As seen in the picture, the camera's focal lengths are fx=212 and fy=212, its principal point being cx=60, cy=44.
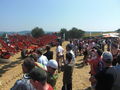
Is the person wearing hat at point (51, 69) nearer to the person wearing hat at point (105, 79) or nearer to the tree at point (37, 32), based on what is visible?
the person wearing hat at point (105, 79)

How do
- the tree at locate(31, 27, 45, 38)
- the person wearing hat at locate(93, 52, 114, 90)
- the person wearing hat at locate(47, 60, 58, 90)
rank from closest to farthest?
1. the person wearing hat at locate(93, 52, 114, 90)
2. the person wearing hat at locate(47, 60, 58, 90)
3. the tree at locate(31, 27, 45, 38)

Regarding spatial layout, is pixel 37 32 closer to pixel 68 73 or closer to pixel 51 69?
pixel 68 73

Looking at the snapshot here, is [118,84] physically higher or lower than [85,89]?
higher

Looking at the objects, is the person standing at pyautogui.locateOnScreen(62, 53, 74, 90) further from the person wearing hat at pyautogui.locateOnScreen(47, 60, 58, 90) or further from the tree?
the tree

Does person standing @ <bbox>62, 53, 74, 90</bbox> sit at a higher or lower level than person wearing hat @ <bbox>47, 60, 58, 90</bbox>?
lower

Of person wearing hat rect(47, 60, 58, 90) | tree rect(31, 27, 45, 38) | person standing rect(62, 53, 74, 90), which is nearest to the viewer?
person wearing hat rect(47, 60, 58, 90)

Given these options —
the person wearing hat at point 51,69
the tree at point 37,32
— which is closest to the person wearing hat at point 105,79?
the person wearing hat at point 51,69

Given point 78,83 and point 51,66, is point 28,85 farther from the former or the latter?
point 78,83

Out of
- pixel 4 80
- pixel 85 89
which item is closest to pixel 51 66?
pixel 85 89

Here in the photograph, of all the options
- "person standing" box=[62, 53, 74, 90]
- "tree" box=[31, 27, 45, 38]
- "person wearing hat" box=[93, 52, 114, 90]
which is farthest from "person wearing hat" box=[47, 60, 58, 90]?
"tree" box=[31, 27, 45, 38]

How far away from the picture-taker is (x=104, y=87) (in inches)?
153

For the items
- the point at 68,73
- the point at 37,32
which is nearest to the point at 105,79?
the point at 68,73

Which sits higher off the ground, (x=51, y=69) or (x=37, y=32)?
(x=51, y=69)

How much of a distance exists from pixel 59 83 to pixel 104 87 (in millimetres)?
5630
